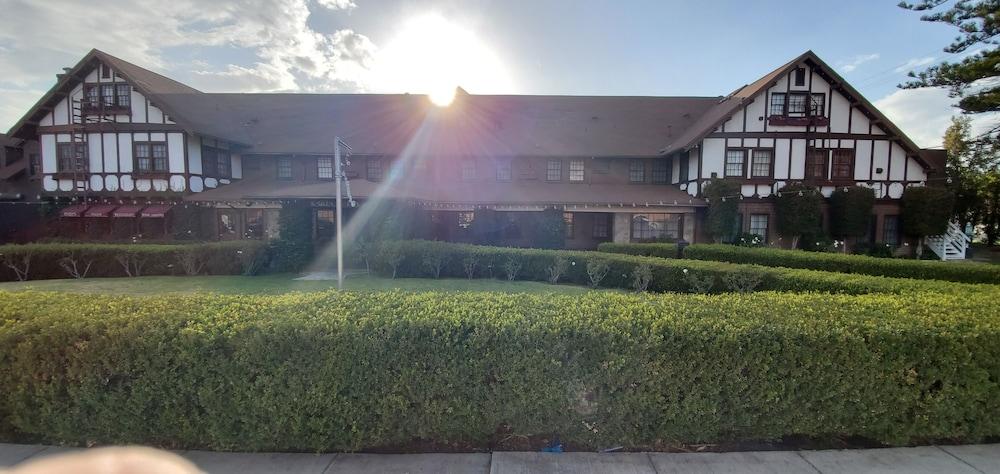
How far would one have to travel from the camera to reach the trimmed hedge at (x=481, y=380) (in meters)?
2.98

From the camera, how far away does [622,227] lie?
2105 cm

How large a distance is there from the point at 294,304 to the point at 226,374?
0.78m

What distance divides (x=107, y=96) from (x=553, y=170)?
22806 millimetres

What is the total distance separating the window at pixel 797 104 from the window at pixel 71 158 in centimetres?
3522

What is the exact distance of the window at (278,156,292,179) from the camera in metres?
22.5

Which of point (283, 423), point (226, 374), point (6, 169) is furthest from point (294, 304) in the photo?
point (6, 169)

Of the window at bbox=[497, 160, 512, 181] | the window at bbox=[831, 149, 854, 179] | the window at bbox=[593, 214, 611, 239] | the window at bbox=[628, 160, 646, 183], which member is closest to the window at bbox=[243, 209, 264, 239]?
the window at bbox=[497, 160, 512, 181]

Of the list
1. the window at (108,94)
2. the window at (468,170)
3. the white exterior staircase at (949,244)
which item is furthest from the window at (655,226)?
the window at (108,94)

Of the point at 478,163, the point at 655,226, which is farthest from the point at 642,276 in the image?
the point at 478,163

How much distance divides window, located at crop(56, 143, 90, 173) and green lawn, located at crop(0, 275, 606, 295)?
1195 centimetres

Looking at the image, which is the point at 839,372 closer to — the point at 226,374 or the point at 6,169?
the point at 226,374

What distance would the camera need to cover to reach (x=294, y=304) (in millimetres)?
3625

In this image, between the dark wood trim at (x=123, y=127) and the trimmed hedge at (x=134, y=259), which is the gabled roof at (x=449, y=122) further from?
the trimmed hedge at (x=134, y=259)

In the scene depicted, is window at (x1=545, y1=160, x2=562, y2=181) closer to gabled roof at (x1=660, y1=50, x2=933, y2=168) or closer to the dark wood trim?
gabled roof at (x1=660, y1=50, x2=933, y2=168)
